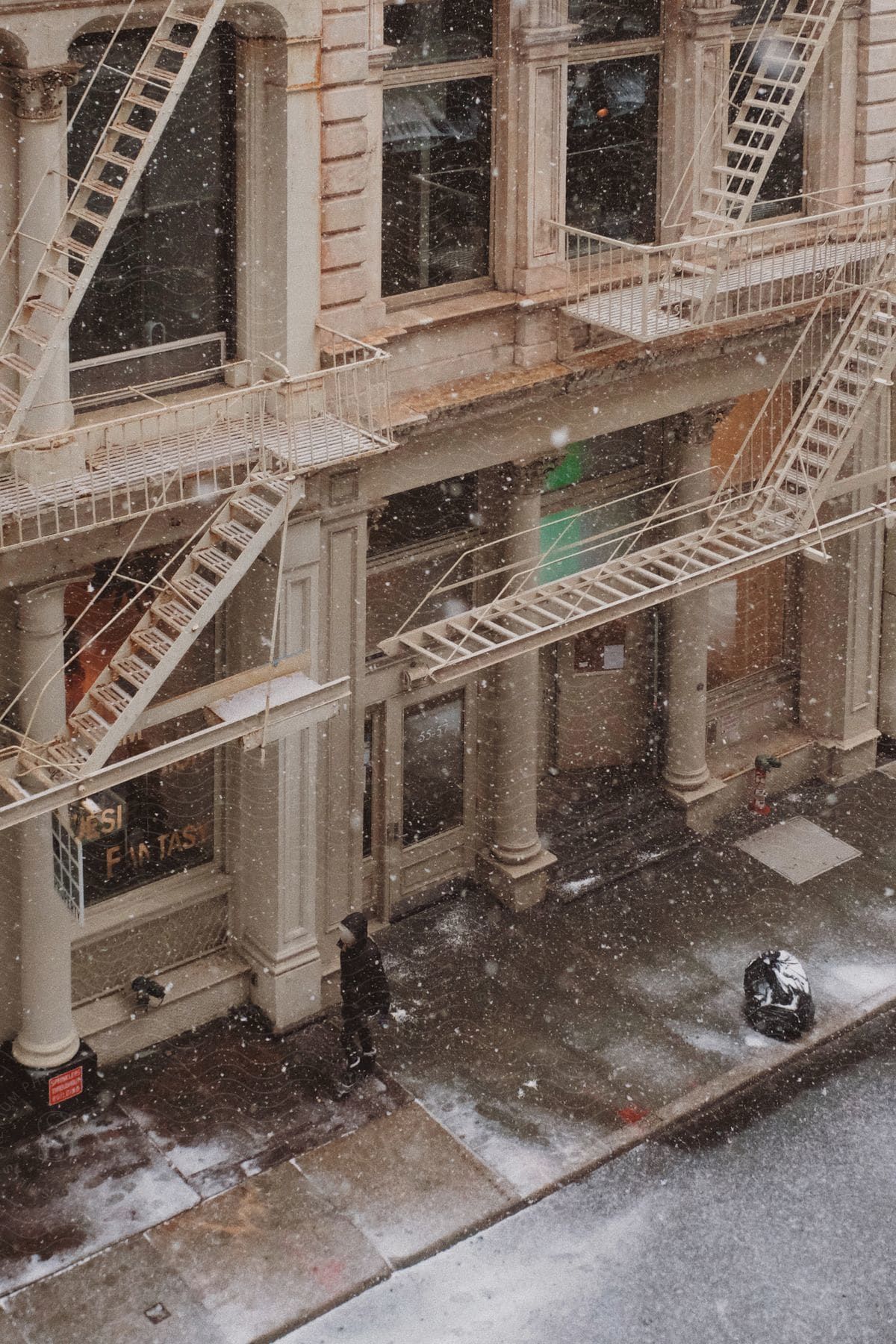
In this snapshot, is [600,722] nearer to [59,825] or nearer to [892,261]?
[892,261]

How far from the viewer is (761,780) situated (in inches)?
854

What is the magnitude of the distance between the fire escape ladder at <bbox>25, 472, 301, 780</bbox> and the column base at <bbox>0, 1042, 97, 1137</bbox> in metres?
2.97

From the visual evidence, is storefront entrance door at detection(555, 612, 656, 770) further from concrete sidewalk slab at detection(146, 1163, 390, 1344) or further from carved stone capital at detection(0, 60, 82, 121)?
carved stone capital at detection(0, 60, 82, 121)

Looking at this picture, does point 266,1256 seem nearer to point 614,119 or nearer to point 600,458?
point 600,458

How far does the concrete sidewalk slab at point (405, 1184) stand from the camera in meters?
15.5

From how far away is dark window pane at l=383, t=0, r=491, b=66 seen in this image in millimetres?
16328

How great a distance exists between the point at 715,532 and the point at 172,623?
605 centimetres

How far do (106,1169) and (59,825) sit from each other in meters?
2.76

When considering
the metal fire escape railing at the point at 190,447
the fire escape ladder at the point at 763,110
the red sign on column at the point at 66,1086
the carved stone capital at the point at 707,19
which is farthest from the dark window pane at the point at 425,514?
the red sign on column at the point at 66,1086

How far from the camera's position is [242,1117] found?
16.7 m

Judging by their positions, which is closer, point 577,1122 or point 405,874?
point 577,1122

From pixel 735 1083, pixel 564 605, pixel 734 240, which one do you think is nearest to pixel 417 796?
pixel 564 605

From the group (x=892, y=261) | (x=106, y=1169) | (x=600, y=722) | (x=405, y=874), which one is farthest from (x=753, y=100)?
(x=106, y=1169)

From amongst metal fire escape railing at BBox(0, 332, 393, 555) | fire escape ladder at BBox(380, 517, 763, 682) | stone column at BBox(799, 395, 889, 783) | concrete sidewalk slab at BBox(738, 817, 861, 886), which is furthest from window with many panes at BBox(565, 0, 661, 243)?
concrete sidewalk slab at BBox(738, 817, 861, 886)
